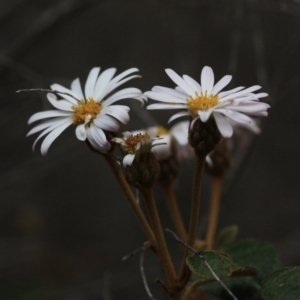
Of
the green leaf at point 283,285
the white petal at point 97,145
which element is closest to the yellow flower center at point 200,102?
the white petal at point 97,145

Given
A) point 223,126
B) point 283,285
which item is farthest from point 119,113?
point 283,285

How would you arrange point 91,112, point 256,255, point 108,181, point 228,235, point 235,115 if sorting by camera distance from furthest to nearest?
point 108,181 < point 228,235 < point 256,255 < point 91,112 < point 235,115

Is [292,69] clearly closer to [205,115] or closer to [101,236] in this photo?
[101,236]

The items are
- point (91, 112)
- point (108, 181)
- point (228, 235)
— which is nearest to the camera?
point (91, 112)

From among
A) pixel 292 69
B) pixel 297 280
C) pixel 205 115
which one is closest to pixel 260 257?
pixel 297 280

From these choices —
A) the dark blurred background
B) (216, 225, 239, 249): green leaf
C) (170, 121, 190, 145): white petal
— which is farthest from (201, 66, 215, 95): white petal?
the dark blurred background

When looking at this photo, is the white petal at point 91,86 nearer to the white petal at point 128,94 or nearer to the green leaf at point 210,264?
the white petal at point 128,94

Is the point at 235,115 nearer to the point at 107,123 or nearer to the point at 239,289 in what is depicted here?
the point at 107,123
